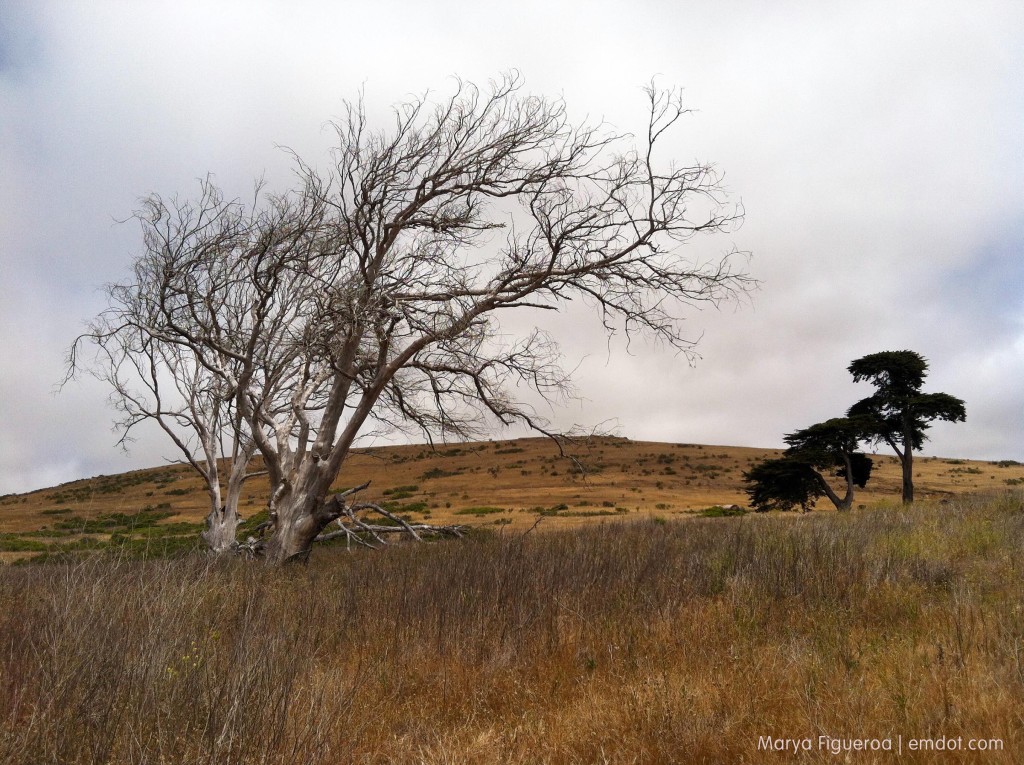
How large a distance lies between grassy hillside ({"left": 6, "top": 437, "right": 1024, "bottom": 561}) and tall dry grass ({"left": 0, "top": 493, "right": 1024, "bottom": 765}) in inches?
207

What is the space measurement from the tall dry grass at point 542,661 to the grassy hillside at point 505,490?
17.2 feet

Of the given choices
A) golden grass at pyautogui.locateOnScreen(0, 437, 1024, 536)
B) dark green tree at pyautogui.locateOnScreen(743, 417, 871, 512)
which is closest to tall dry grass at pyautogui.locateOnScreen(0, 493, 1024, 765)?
golden grass at pyautogui.locateOnScreen(0, 437, 1024, 536)

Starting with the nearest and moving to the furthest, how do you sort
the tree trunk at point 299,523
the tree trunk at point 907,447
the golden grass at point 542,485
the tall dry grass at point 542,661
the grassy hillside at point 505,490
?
1. the tall dry grass at point 542,661
2. the tree trunk at point 299,523
3. the grassy hillside at point 505,490
4. the tree trunk at point 907,447
5. the golden grass at point 542,485

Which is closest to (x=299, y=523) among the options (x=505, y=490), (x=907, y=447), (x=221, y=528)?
(x=221, y=528)

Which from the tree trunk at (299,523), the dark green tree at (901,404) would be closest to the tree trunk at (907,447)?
the dark green tree at (901,404)

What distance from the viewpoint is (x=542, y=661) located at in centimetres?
473

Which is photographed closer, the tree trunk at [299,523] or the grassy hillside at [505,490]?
the tree trunk at [299,523]

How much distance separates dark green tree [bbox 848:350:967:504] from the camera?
2652 centimetres

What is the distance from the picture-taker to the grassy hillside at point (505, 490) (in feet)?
81.7

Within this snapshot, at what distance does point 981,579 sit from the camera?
5785mm

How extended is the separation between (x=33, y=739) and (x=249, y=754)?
109cm

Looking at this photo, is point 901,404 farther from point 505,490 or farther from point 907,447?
point 505,490

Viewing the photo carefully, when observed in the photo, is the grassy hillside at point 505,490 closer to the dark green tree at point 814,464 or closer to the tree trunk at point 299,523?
the dark green tree at point 814,464

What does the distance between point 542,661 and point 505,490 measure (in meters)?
33.8
